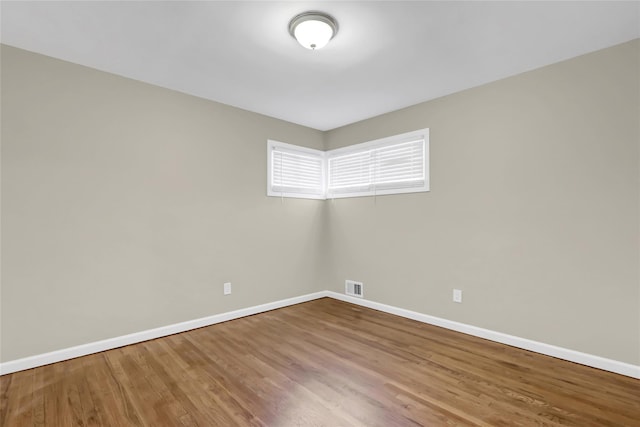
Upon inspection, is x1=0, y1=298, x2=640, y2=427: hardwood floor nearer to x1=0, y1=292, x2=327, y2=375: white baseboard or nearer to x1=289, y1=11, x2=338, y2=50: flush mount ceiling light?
x1=0, y1=292, x2=327, y2=375: white baseboard

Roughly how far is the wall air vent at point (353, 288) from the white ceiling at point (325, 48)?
2.51 meters

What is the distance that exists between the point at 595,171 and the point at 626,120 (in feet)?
1.36

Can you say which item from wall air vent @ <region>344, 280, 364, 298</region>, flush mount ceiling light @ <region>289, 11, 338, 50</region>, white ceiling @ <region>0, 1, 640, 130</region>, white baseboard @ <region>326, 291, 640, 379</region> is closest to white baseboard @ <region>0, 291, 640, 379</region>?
white baseboard @ <region>326, 291, 640, 379</region>

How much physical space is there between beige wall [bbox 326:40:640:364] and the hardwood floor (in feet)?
1.33

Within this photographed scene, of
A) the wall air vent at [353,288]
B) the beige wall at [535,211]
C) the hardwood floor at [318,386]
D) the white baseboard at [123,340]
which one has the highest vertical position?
the beige wall at [535,211]

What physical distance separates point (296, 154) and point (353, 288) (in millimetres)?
2077

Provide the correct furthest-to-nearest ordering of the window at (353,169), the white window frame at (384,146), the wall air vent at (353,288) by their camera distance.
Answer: the wall air vent at (353,288) → the window at (353,169) → the white window frame at (384,146)

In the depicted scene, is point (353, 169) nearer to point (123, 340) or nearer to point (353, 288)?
point (353, 288)

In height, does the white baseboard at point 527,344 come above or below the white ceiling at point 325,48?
below

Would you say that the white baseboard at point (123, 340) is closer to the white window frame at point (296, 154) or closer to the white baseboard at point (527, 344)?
the white window frame at point (296, 154)

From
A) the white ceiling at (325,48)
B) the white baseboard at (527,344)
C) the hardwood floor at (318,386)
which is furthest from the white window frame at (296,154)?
the hardwood floor at (318,386)

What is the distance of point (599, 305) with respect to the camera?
2457 millimetres

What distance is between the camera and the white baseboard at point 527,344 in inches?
92.8

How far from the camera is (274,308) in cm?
405
